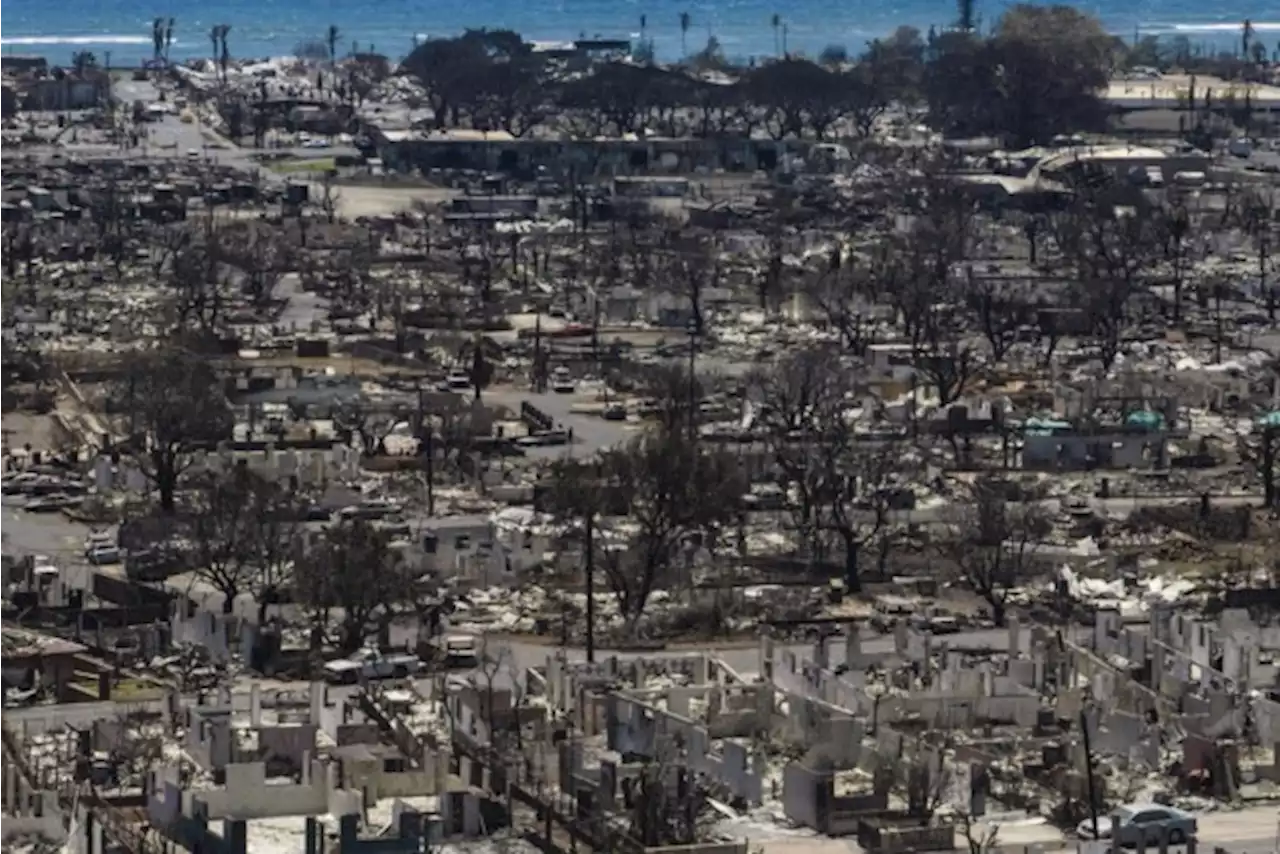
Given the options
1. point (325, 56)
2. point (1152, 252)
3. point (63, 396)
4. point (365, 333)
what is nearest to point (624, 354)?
point (365, 333)

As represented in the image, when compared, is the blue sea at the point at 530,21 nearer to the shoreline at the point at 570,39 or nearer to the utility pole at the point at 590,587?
the shoreline at the point at 570,39

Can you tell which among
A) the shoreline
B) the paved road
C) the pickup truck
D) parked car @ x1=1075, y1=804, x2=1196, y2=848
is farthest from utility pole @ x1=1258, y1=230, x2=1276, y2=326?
the shoreline

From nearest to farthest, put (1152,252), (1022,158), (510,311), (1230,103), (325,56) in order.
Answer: (510,311)
(1152,252)
(1022,158)
(1230,103)
(325,56)

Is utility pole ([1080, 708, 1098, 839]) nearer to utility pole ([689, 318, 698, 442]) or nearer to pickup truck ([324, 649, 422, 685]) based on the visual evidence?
pickup truck ([324, 649, 422, 685])

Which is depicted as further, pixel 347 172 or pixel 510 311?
pixel 347 172

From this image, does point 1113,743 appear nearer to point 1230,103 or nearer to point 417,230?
point 417,230

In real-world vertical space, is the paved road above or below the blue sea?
above

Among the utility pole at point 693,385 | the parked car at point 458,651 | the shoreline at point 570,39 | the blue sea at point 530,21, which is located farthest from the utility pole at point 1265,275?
the blue sea at point 530,21
